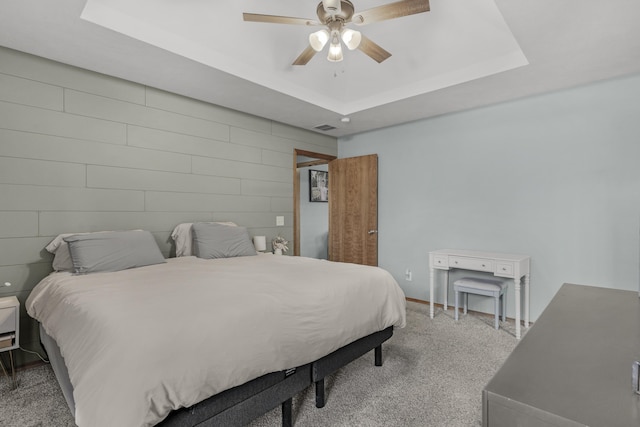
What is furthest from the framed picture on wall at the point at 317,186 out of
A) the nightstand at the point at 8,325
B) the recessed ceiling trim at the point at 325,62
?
the nightstand at the point at 8,325

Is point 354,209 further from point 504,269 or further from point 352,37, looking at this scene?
point 352,37

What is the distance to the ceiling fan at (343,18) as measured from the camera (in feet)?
6.34

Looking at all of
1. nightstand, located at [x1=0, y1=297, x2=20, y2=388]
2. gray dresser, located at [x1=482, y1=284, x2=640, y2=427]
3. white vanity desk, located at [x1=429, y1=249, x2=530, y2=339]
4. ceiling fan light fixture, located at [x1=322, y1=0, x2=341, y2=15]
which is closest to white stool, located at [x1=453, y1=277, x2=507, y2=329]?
white vanity desk, located at [x1=429, y1=249, x2=530, y2=339]

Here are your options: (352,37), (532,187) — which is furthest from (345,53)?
(532,187)

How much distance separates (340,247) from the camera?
5105 millimetres

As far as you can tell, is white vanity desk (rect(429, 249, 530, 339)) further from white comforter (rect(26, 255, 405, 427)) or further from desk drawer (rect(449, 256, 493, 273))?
white comforter (rect(26, 255, 405, 427))

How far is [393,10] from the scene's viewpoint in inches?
77.1

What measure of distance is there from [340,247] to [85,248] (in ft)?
11.1

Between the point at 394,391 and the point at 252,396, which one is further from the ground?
the point at 252,396

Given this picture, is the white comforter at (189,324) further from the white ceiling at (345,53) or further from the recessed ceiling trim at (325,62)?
the recessed ceiling trim at (325,62)

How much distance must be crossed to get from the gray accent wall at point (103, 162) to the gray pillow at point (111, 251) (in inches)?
15.9

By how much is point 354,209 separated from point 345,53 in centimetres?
229

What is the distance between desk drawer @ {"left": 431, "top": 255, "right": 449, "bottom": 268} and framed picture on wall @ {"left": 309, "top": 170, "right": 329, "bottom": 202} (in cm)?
334

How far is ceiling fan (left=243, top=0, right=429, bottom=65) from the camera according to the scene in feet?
6.34
